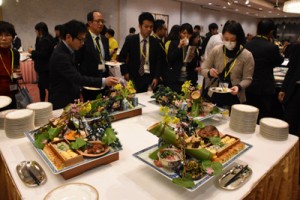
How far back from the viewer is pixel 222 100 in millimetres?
2043

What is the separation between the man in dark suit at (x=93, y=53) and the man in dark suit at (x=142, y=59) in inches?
10.7

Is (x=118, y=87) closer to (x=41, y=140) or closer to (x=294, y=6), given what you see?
(x=41, y=140)

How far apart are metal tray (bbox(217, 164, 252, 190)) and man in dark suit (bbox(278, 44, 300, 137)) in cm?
156

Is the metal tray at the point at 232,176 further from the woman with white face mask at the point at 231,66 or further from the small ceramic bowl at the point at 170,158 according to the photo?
the woman with white face mask at the point at 231,66

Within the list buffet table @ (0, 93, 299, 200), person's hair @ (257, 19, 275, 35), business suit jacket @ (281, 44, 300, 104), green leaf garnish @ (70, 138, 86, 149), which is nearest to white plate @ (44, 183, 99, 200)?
buffet table @ (0, 93, 299, 200)

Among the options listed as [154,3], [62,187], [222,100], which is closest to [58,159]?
[62,187]

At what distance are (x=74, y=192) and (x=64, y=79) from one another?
46.6 inches

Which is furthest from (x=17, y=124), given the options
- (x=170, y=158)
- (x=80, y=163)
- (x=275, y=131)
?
(x=275, y=131)

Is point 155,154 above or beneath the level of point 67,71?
beneath

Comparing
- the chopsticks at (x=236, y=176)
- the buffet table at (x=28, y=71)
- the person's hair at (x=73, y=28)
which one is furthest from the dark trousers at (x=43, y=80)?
the chopsticks at (x=236, y=176)

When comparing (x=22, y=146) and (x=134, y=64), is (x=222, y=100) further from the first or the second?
(x=22, y=146)

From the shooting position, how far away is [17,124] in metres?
1.28

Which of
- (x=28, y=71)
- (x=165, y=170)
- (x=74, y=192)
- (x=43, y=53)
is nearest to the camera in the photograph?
(x=74, y=192)

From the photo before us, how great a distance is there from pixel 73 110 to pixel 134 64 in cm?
151
